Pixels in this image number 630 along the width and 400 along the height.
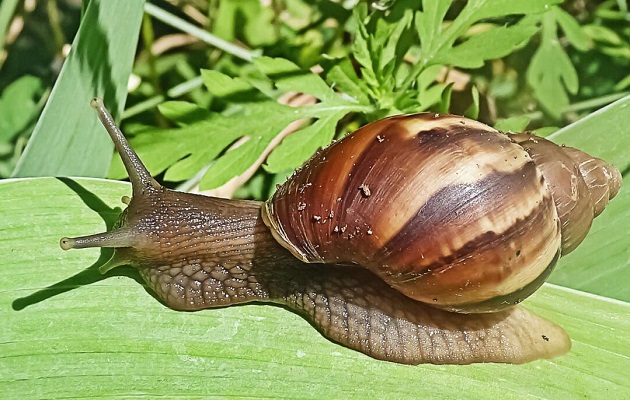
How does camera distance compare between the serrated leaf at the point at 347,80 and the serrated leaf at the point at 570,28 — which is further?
the serrated leaf at the point at 570,28

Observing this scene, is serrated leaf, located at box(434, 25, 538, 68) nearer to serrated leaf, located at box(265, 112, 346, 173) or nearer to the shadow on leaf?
serrated leaf, located at box(265, 112, 346, 173)

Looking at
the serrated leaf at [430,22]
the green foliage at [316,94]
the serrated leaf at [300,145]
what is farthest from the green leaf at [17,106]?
the serrated leaf at [430,22]

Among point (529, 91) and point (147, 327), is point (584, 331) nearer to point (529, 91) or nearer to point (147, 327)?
point (147, 327)

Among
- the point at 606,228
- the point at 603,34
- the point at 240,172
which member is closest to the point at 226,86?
the point at 240,172

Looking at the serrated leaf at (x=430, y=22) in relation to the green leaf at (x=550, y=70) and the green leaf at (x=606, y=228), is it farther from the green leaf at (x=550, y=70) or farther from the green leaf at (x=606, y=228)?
the green leaf at (x=550, y=70)

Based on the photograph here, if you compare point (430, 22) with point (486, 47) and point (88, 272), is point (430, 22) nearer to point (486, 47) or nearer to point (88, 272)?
point (486, 47)

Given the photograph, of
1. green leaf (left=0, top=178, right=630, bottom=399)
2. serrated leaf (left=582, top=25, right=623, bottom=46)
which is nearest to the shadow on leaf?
green leaf (left=0, top=178, right=630, bottom=399)
